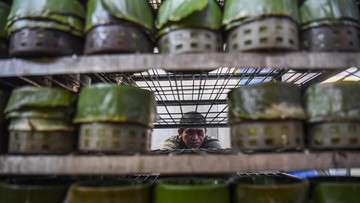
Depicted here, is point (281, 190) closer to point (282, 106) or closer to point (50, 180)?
point (282, 106)

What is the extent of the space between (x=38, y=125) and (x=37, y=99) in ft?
0.28

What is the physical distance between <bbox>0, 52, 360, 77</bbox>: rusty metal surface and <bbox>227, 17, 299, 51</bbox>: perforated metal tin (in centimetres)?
3

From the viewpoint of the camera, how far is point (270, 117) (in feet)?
2.71

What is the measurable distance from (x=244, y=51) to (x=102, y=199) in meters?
0.65

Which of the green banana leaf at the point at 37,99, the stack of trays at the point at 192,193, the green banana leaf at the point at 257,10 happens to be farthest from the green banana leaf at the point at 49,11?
the stack of trays at the point at 192,193

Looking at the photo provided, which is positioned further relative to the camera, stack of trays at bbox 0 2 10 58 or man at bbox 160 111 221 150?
man at bbox 160 111 221 150

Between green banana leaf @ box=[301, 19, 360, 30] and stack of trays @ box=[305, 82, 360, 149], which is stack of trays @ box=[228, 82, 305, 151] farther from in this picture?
green banana leaf @ box=[301, 19, 360, 30]

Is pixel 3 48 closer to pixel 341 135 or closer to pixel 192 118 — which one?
pixel 341 135

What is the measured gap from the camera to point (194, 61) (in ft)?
2.85

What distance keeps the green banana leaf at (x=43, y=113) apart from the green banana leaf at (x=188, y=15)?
429 mm

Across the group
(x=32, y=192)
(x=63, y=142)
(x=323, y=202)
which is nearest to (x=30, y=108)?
(x=63, y=142)

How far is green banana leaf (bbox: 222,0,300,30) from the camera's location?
0.84 meters

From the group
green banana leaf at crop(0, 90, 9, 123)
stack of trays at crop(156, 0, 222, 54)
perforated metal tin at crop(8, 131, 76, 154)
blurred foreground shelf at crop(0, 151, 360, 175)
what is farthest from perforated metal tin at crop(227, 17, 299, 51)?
green banana leaf at crop(0, 90, 9, 123)

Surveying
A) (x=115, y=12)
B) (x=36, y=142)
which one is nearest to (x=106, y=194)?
(x=36, y=142)
